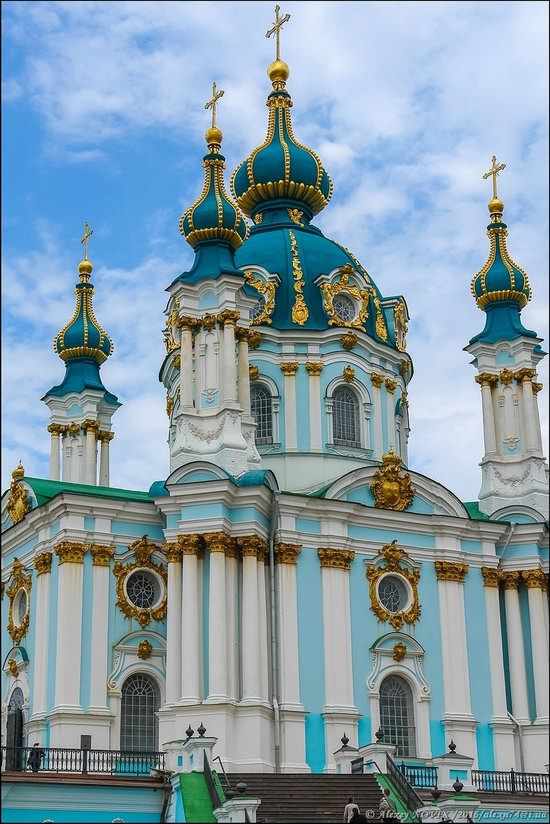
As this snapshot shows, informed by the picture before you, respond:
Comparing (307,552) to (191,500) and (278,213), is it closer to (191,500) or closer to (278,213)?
(191,500)

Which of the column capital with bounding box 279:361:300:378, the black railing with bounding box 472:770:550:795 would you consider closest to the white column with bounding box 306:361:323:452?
the column capital with bounding box 279:361:300:378

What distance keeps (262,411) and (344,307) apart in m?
3.30

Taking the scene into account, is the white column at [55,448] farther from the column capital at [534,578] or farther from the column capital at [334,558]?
the column capital at [534,578]

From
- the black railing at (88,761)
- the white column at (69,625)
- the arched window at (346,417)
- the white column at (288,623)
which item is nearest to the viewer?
the black railing at (88,761)

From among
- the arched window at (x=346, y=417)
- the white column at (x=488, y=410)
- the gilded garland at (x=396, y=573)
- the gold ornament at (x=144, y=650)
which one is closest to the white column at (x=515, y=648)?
the gilded garland at (x=396, y=573)

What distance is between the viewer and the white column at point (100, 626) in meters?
25.2

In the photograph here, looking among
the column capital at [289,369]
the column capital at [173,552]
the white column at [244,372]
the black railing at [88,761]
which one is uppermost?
the column capital at [289,369]

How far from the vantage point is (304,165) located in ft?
109

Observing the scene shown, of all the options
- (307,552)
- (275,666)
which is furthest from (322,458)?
(275,666)

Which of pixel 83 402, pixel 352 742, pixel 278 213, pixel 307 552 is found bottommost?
pixel 352 742

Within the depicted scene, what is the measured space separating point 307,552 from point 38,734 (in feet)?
20.9

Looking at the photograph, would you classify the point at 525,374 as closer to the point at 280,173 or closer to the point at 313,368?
the point at 313,368

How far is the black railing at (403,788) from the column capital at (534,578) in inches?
299

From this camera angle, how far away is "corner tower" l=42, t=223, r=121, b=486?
32.2 metres
